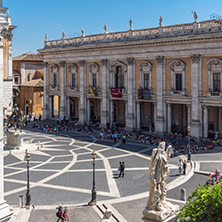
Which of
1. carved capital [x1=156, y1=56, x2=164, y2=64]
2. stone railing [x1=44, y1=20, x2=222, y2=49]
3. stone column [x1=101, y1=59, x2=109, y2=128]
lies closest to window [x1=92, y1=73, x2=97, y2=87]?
stone column [x1=101, y1=59, x2=109, y2=128]

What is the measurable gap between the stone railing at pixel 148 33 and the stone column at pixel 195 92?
3.14 meters

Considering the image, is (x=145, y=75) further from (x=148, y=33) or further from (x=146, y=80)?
(x=148, y=33)

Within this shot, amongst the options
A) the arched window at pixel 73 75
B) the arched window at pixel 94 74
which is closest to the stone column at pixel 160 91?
the arched window at pixel 94 74

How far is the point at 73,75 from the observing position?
179 feet

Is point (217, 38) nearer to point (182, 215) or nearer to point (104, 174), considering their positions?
point (104, 174)

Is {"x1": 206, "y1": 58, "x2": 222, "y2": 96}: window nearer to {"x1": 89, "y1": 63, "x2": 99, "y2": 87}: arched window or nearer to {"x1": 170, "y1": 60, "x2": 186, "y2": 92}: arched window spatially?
{"x1": 170, "y1": 60, "x2": 186, "y2": 92}: arched window

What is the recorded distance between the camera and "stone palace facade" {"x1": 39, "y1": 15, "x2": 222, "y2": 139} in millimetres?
38781

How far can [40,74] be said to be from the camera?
233 feet

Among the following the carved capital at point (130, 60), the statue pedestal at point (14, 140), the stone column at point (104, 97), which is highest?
the carved capital at point (130, 60)

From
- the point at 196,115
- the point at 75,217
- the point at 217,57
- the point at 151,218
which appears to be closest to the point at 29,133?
the point at 196,115

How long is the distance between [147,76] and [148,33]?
5453 mm

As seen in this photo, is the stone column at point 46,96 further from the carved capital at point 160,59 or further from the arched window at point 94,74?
the carved capital at point 160,59

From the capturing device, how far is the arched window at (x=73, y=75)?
176ft

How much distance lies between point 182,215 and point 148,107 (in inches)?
1436
